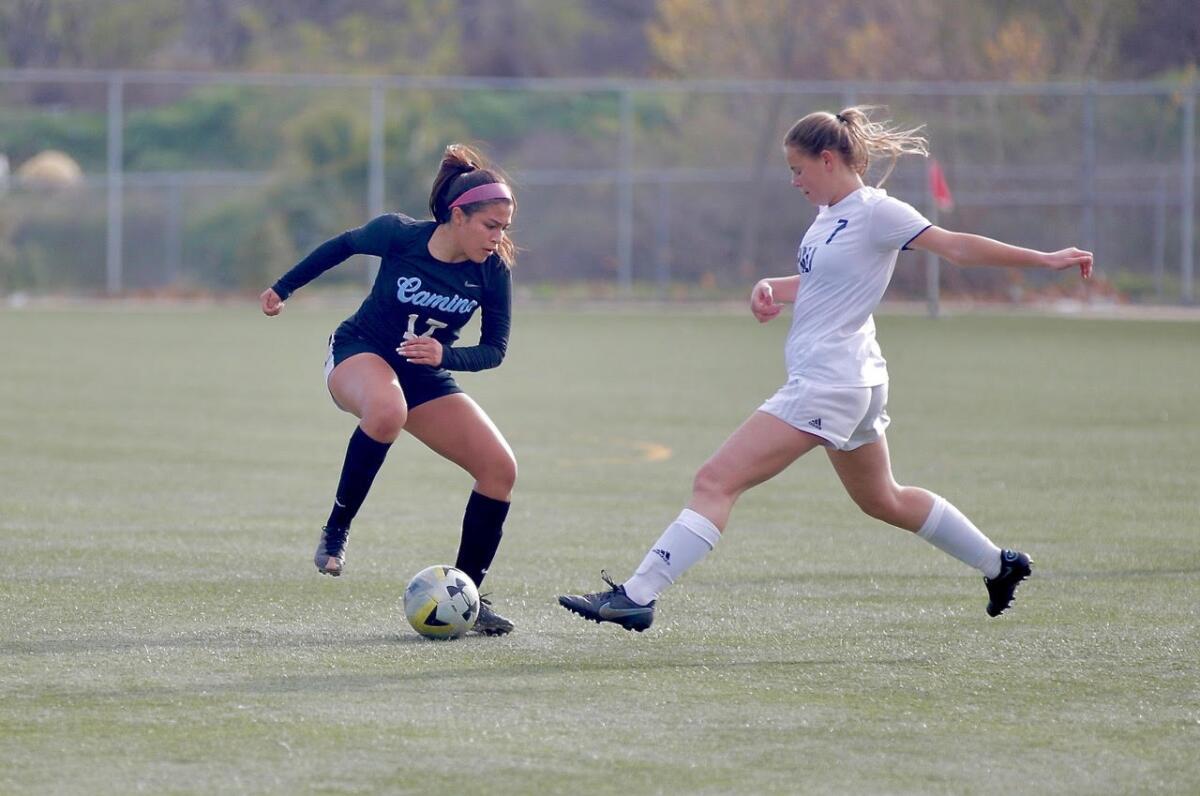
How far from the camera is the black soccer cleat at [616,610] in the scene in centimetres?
575

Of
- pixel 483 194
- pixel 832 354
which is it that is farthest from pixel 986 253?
pixel 483 194

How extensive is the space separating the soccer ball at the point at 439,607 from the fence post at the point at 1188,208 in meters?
24.6

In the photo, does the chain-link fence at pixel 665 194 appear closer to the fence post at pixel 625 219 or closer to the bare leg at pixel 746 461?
the fence post at pixel 625 219

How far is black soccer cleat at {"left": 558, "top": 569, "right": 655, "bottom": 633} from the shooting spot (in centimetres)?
575

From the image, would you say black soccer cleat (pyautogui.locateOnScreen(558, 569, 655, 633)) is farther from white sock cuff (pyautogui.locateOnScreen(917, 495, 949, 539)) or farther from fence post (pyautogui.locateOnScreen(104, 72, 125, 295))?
fence post (pyautogui.locateOnScreen(104, 72, 125, 295))

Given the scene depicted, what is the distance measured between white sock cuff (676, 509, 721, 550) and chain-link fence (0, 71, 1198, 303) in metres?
→ 22.5

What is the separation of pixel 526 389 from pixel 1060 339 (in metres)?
9.05

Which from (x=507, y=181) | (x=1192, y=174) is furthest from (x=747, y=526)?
(x=1192, y=174)

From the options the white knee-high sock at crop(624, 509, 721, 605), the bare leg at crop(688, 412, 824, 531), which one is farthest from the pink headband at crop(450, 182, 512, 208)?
the white knee-high sock at crop(624, 509, 721, 605)

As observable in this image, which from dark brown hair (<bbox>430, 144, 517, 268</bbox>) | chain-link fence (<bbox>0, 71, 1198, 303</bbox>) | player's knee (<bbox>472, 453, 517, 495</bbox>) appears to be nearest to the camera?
dark brown hair (<bbox>430, 144, 517, 268</bbox>)

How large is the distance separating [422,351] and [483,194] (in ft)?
1.94

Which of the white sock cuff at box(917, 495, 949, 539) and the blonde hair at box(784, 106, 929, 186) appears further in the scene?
the white sock cuff at box(917, 495, 949, 539)

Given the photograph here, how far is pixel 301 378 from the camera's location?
1741 centimetres

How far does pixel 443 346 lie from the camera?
629 centimetres
